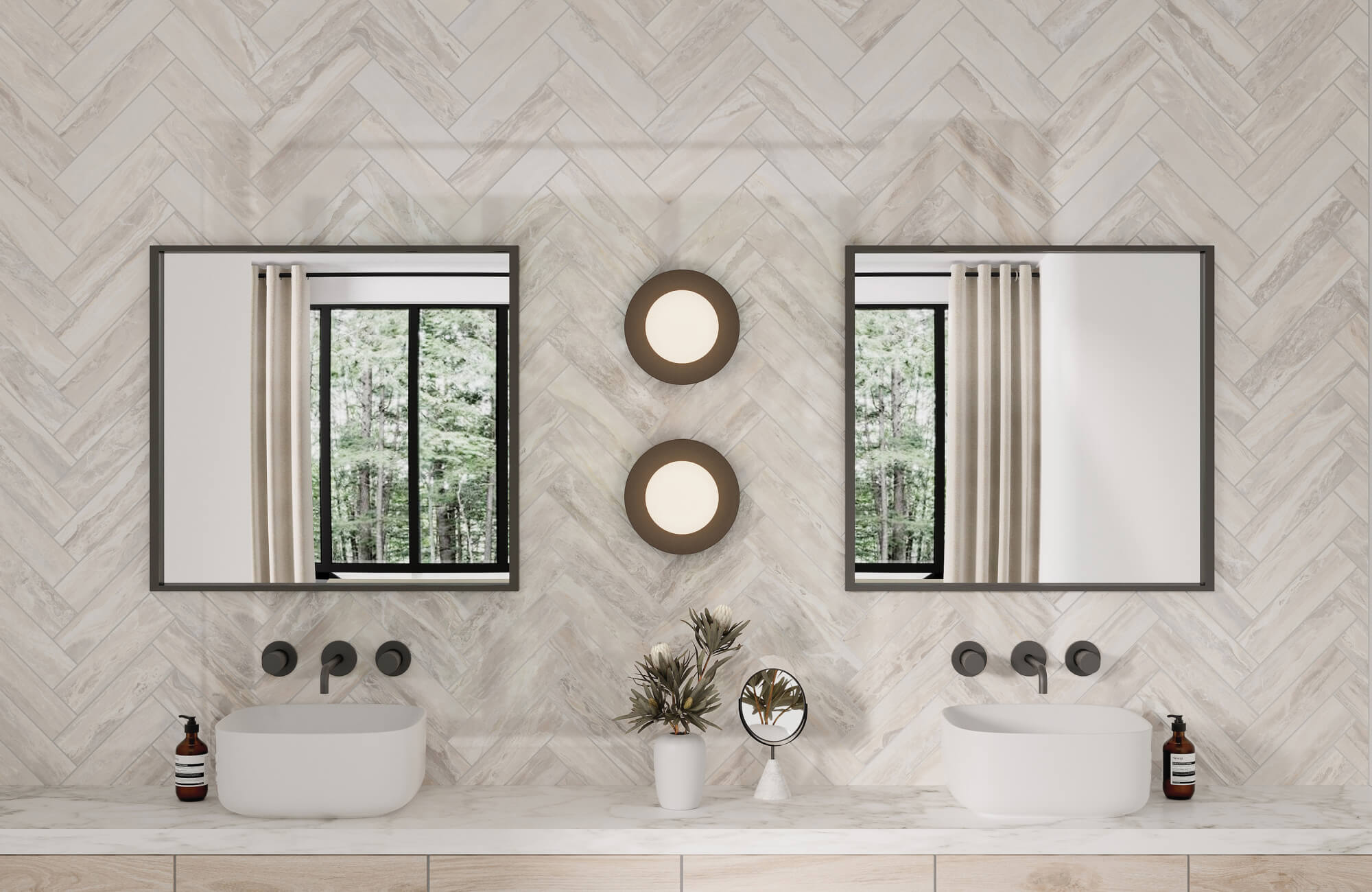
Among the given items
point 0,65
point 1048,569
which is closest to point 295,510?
point 0,65

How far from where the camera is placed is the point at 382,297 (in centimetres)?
193

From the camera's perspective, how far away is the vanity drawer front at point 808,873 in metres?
1.64

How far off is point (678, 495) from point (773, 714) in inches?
19.1

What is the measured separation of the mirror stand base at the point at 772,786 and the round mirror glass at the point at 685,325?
853 millimetres

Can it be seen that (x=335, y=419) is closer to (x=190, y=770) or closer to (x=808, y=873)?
(x=190, y=770)

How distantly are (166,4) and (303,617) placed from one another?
135cm

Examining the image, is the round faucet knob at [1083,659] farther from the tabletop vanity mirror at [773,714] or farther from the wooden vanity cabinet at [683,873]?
the tabletop vanity mirror at [773,714]

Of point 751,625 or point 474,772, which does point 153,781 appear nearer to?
point 474,772

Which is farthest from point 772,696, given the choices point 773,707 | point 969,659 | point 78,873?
point 78,873

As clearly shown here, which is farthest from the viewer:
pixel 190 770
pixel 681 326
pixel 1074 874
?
pixel 681 326

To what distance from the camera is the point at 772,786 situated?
1.80m

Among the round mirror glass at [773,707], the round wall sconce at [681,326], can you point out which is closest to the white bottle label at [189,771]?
the round mirror glass at [773,707]

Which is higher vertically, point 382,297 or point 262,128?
point 262,128

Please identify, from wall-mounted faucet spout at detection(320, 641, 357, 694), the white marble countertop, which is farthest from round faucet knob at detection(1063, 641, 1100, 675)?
wall-mounted faucet spout at detection(320, 641, 357, 694)
